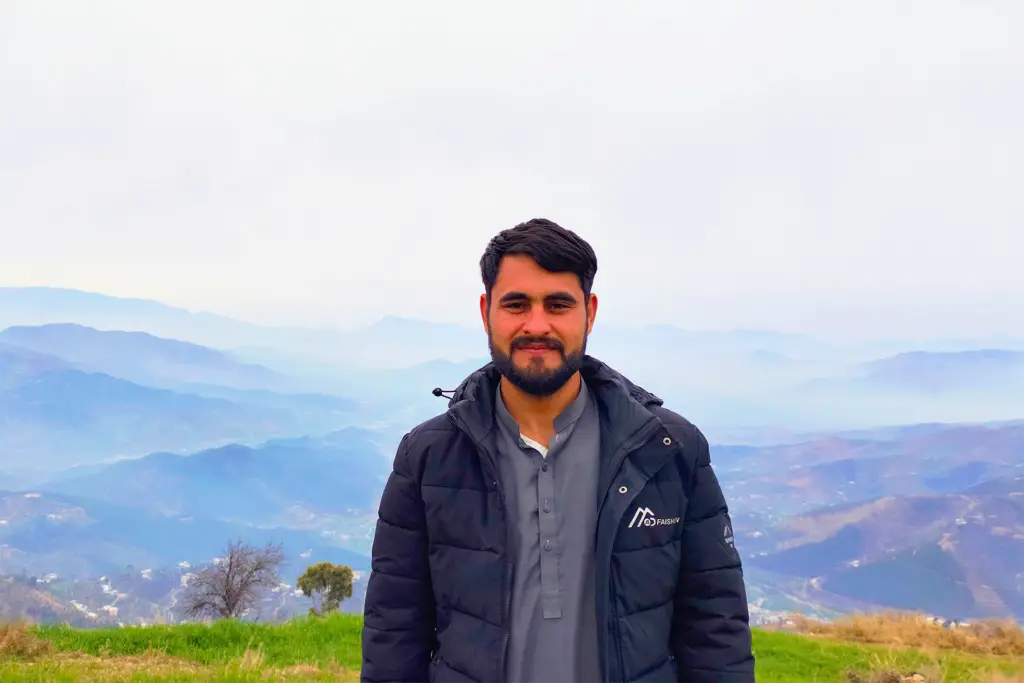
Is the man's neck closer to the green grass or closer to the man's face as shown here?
the man's face

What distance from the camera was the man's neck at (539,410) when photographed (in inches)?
105

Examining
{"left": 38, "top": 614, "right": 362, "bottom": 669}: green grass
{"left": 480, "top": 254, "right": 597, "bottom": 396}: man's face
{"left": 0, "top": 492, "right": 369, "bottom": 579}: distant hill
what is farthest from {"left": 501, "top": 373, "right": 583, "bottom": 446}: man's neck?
{"left": 0, "top": 492, "right": 369, "bottom": 579}: distant hill

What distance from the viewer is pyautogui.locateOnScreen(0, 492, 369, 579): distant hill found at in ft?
356

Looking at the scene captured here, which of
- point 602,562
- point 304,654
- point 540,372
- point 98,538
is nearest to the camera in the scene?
point 602,562

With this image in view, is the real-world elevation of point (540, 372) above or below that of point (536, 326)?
below

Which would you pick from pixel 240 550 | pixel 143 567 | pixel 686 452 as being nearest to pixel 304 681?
pixel 686 452

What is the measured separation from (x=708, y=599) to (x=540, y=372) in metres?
1.12

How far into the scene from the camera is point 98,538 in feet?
397

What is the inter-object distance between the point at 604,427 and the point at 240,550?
20.6 m

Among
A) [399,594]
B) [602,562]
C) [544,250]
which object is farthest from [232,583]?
[544,250]

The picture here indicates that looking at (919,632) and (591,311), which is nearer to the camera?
(591,311)

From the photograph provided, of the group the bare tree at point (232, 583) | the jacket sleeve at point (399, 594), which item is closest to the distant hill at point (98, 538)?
Result: the bare tree at point (232, 583)

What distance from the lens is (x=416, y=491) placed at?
104 inches

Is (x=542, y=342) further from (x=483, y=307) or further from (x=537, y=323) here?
(x=483, y=307)
